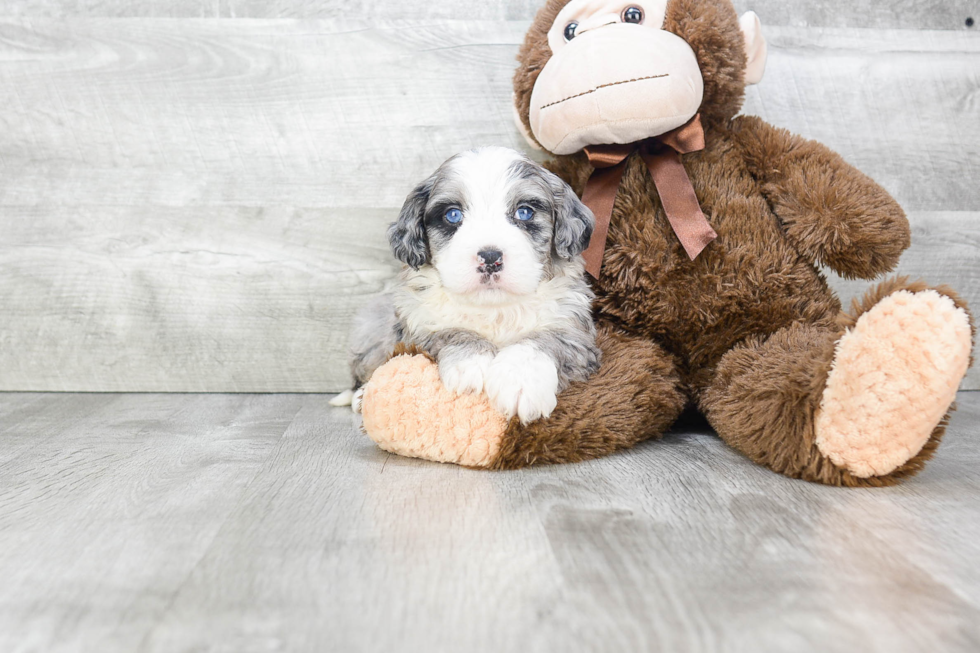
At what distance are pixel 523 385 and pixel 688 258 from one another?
600mm

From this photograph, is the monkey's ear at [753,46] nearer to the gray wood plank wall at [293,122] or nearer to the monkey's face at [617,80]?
the monkey's face at [617,80]

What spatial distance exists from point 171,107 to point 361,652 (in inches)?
82.8

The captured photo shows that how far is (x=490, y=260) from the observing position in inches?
63.9

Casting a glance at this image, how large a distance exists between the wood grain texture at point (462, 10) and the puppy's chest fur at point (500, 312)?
1.11 metres

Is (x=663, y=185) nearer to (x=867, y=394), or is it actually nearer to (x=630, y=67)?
(x=630, y=67)

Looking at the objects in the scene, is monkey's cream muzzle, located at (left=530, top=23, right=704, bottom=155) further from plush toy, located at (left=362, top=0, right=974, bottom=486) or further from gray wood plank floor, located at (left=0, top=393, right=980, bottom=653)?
gray wood plank floor, located at (left=0, top=393, right=980, bottom=653)

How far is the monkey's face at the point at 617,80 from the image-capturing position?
178 cm

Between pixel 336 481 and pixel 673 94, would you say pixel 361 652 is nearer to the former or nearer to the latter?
pixel 336 481

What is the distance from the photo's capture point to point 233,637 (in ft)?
3.13

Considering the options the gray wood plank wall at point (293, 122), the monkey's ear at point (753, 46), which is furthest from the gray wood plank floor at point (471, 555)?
the monkey's ear at point (753, 46)

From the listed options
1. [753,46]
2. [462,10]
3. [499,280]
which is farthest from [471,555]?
[462,10]

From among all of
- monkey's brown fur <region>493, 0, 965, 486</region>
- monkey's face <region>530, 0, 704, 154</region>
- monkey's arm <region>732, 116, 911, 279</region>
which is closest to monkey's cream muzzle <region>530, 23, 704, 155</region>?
monkey's face <region>530, 0, 704, 154</region>

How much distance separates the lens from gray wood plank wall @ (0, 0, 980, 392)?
2467mm

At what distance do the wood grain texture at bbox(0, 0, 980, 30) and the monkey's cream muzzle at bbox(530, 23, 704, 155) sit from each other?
2.47 ft
